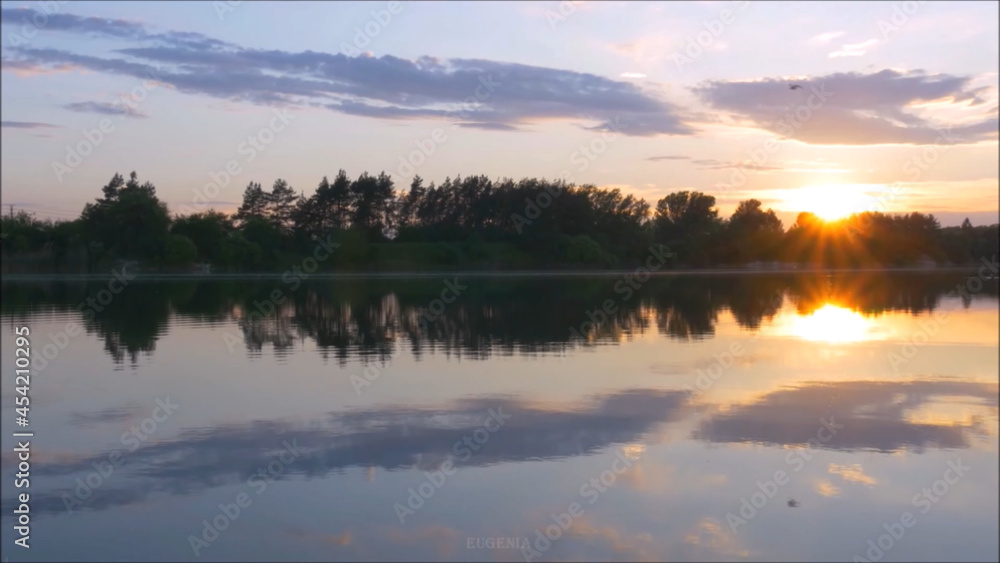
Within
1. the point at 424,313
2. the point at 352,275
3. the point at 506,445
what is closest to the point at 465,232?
the point at 352,275

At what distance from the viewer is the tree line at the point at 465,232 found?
6938 cm

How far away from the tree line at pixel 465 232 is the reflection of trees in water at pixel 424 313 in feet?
69.8

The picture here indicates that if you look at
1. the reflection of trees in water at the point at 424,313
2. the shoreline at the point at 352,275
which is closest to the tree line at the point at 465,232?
the shoreline at the point at 352,275

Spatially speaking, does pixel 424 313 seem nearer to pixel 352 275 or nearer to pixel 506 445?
pixel 506 445

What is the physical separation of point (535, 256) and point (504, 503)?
76.9 meters

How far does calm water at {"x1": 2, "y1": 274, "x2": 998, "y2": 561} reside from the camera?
824 centimetres

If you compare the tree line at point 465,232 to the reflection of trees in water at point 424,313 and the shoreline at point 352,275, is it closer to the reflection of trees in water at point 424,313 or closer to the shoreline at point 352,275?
the shoreline at point 352,275

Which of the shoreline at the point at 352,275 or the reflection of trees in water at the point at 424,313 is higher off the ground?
the reflection of trees in water at the point at 424,313

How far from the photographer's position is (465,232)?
8838 centimetres

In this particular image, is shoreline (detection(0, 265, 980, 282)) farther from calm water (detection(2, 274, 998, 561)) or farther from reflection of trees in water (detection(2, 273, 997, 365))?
calm water (detection(2, 274, 998, 561))

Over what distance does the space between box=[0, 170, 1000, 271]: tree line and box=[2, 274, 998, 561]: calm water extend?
48711mm

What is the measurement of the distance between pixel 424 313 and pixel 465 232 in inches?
2286

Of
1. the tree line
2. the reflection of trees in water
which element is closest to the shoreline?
the tree line

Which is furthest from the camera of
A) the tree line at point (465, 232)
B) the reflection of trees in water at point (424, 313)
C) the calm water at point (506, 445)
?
the tree line at point (465, 232)
